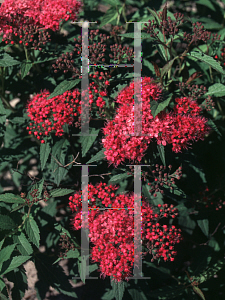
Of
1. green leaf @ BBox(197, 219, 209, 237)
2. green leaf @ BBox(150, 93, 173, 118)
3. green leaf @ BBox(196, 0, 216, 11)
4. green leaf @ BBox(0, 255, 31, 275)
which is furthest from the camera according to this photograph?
green leaf @ BBox(196, 0, 216, 11)

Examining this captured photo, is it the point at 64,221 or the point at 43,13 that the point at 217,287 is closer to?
the point at 64,221

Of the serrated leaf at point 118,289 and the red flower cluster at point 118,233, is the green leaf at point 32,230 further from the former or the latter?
the serrated leaf at point 118,289

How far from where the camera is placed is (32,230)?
2.56 meters

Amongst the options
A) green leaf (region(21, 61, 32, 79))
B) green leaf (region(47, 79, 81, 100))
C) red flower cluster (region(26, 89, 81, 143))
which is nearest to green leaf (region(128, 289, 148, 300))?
red flower cluster (region(26, 89, 81, 143))

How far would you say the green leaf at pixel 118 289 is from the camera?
260cm

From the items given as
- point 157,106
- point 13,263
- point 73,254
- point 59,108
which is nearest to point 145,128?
point 157,106

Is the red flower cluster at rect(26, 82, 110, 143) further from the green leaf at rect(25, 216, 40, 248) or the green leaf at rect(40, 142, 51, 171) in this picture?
the green leaf at rect(25, 216, 40, 248)

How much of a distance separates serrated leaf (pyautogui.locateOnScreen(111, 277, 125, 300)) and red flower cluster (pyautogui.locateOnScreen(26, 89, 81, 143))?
1.29 m

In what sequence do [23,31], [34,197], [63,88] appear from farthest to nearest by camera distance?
[23,31]
[63,88]
[34,197]

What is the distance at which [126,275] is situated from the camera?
252 centimetres

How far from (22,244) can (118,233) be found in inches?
30.2

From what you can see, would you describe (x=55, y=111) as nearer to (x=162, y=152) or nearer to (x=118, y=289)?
(x=162, y=152)

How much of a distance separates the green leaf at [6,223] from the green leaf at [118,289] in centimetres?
90

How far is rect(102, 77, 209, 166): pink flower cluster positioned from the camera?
242 centimetres
